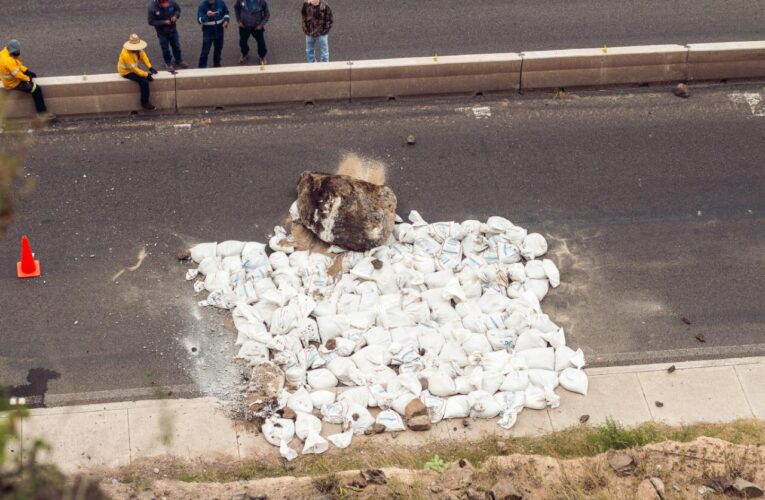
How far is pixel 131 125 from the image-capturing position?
12.9 m

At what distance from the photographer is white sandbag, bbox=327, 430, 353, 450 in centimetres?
955

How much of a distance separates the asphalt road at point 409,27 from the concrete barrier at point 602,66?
752 millimetres

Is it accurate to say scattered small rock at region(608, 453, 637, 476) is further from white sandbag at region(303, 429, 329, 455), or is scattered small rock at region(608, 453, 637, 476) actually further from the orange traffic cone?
the orange traffic cone

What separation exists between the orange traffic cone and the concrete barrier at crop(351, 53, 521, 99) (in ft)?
16.2

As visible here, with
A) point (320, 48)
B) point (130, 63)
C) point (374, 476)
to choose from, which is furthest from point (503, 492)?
point (130, 63)

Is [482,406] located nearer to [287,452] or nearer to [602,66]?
[287,452]

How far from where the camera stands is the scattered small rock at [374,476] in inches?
352

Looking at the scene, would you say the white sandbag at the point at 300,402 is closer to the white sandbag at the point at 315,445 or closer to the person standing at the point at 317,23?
the white sandbag at the point at 315,445

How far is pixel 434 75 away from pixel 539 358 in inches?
193

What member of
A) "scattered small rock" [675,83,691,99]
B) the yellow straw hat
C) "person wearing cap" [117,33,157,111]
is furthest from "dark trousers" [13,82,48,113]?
"scattered small rock" [675,83,691,99]

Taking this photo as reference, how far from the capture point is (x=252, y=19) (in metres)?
13.2

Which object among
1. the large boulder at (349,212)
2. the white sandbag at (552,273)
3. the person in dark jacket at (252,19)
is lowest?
the white sandbag at (552,273)

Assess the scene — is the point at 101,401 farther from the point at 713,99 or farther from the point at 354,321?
the point at 713,99

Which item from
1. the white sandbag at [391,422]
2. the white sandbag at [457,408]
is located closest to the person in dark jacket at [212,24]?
the white sandbag at [391,422]
